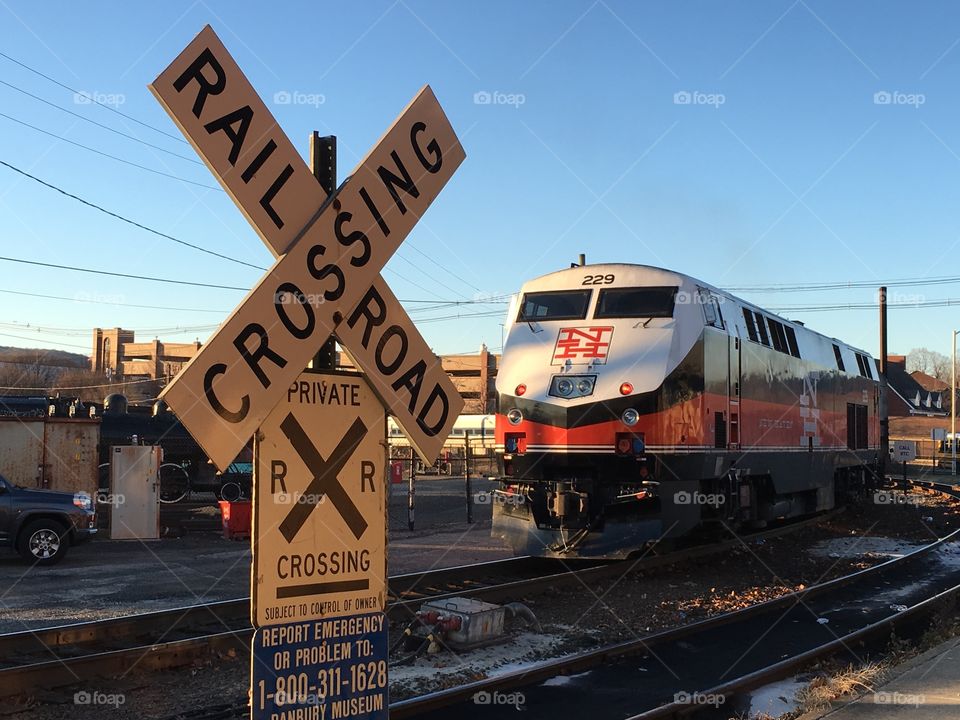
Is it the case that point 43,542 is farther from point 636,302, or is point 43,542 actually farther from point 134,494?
point 636,302

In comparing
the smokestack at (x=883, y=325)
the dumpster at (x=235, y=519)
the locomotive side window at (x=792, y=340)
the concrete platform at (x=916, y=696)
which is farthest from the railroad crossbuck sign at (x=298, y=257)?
the smokestack at (x=883, y=325)

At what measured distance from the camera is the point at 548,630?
10008 millimetres

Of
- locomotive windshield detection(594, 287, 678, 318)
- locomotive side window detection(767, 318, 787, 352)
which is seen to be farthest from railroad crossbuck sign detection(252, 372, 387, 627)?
locomotive side window detection(767, 318, 787, 352)

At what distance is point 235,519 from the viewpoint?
1819cm

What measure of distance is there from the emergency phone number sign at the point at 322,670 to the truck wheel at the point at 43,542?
43.8 ft

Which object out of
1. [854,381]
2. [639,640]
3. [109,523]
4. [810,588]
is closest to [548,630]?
[639,640]

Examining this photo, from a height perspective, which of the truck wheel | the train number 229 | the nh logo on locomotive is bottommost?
the truck wheel

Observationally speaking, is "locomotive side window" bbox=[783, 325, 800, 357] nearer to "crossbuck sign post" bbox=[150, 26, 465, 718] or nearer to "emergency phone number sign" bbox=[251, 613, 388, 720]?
"crossbuck sign post" bbox=[150, 26, 465, 718]

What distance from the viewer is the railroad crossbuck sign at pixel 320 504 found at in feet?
9.52

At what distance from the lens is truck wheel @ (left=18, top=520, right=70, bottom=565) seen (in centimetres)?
1450

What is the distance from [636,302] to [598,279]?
2.48 ft

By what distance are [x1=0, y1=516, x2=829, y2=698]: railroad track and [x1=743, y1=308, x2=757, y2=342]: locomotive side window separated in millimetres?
5118

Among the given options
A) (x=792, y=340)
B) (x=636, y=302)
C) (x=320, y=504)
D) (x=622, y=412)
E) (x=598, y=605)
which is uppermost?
(x=636, y=302)

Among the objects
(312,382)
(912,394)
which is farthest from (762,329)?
(912,394)
